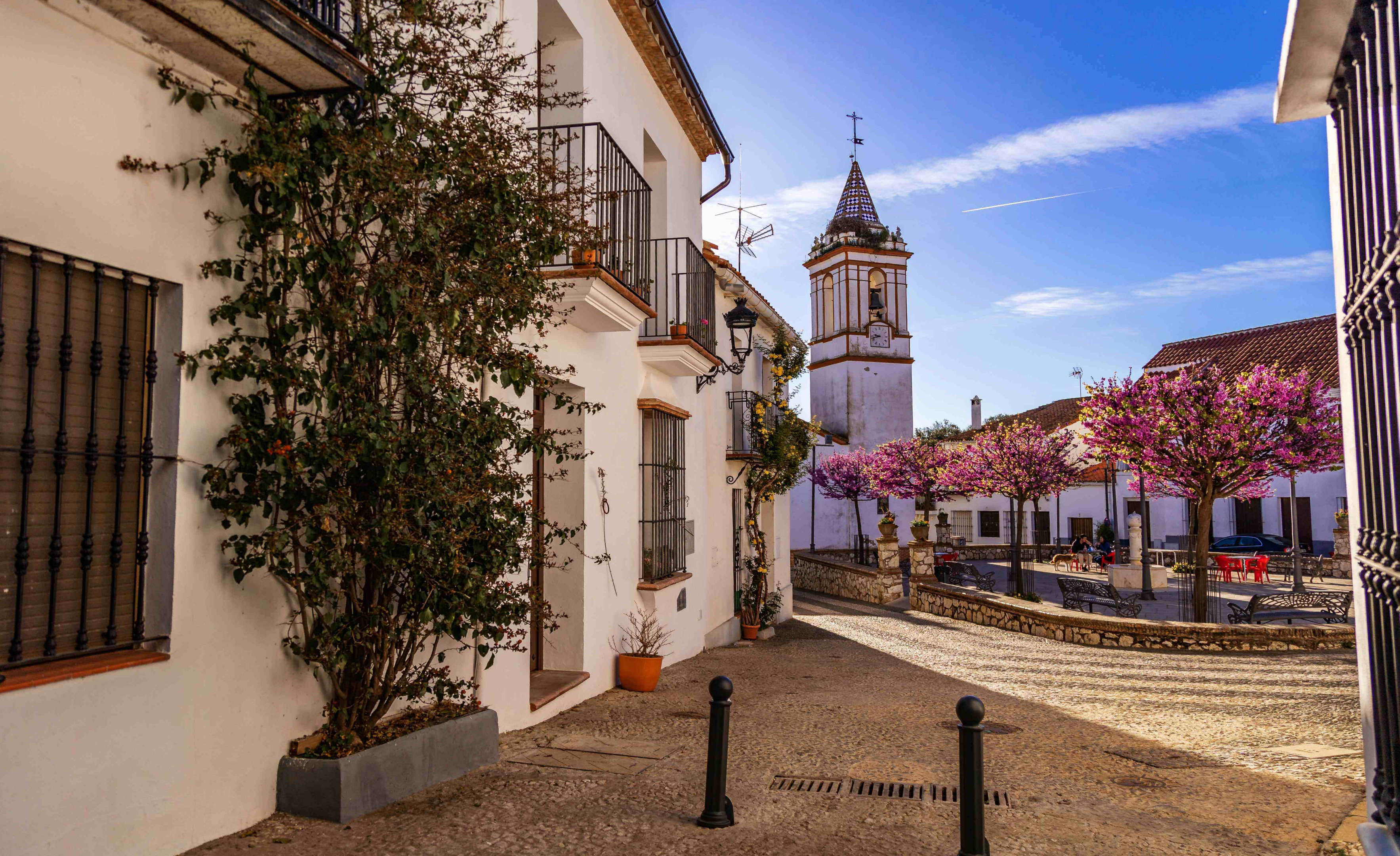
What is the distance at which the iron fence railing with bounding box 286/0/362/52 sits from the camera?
376 cm

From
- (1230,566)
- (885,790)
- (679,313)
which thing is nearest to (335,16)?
(885,790)

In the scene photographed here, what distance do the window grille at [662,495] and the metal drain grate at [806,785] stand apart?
14.1ft

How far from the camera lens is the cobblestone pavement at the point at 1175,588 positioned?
1756cm

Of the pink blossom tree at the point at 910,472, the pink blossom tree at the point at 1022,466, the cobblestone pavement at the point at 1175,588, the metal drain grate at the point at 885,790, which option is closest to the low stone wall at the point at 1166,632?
the cobblestone pavement at the point at 1175,588

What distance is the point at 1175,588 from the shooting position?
22.8 meters

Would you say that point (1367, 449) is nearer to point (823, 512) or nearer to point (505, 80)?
point (505, 80)

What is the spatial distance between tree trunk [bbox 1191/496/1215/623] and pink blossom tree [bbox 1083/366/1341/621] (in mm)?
18

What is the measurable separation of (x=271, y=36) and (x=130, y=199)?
33.3 inches

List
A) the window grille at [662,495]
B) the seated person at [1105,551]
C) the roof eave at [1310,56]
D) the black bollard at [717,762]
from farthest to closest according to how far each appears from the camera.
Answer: the seated person at [1105,551] < the window grille at [662,495] < the black bollard at [717,762] < the roof eave at [1310,56]

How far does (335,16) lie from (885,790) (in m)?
4.90

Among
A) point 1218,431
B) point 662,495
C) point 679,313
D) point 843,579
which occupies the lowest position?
point 843,579

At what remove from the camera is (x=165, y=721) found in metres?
3.51

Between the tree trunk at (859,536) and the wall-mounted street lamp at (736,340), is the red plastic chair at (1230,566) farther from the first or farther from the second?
the wall-mounted street lamp at (736,340)

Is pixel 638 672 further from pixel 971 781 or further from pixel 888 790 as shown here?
pixel 971 781
